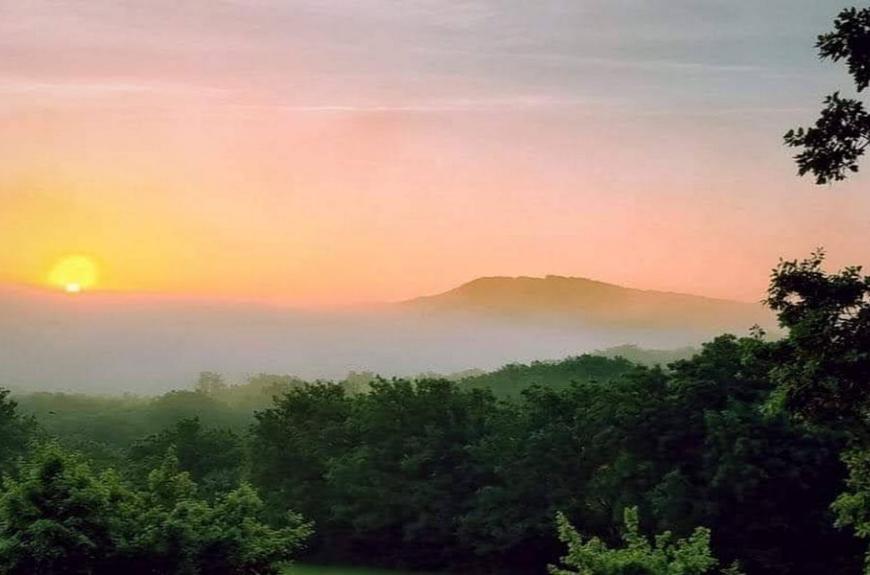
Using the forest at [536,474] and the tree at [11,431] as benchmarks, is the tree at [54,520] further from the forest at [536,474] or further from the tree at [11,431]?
the tree at [11,431]

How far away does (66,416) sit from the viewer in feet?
312

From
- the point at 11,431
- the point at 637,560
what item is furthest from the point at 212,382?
the point at 637,560

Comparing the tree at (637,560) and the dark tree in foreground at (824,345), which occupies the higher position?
the dark tree in foreground at (824,345)

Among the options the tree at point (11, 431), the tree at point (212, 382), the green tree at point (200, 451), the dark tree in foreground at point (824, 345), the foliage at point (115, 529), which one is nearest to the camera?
the dark tree in foreground at point (824, 345)

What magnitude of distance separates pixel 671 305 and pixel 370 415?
511 ft

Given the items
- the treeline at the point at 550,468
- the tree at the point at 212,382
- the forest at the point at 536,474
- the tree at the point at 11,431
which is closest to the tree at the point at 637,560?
the forest at the point at 536,474

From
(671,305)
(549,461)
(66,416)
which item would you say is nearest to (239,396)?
(66,416)

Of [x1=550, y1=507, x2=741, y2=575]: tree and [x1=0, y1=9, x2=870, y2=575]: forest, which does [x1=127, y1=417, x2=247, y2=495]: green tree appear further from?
[x1=550, y1=507, x2=741, y2=575]: tree

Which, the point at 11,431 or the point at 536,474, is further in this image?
the point at 11,431

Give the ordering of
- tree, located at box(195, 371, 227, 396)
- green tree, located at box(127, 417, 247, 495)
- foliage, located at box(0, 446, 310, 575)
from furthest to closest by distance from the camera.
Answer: tree, located at box(195, 371, 227, 396) < green tree, located at box(127, 417, 247, 495) < foliage, located at box(0, 446, 310, 575)

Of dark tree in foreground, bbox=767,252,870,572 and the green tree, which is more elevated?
dark tree in foreground, bbox=767,252,870,572

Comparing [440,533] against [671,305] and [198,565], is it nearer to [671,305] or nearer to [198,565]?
[198,565]

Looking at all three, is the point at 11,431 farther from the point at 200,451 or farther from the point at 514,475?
the point at 514,475

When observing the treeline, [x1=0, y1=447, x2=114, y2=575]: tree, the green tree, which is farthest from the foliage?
the green tree
